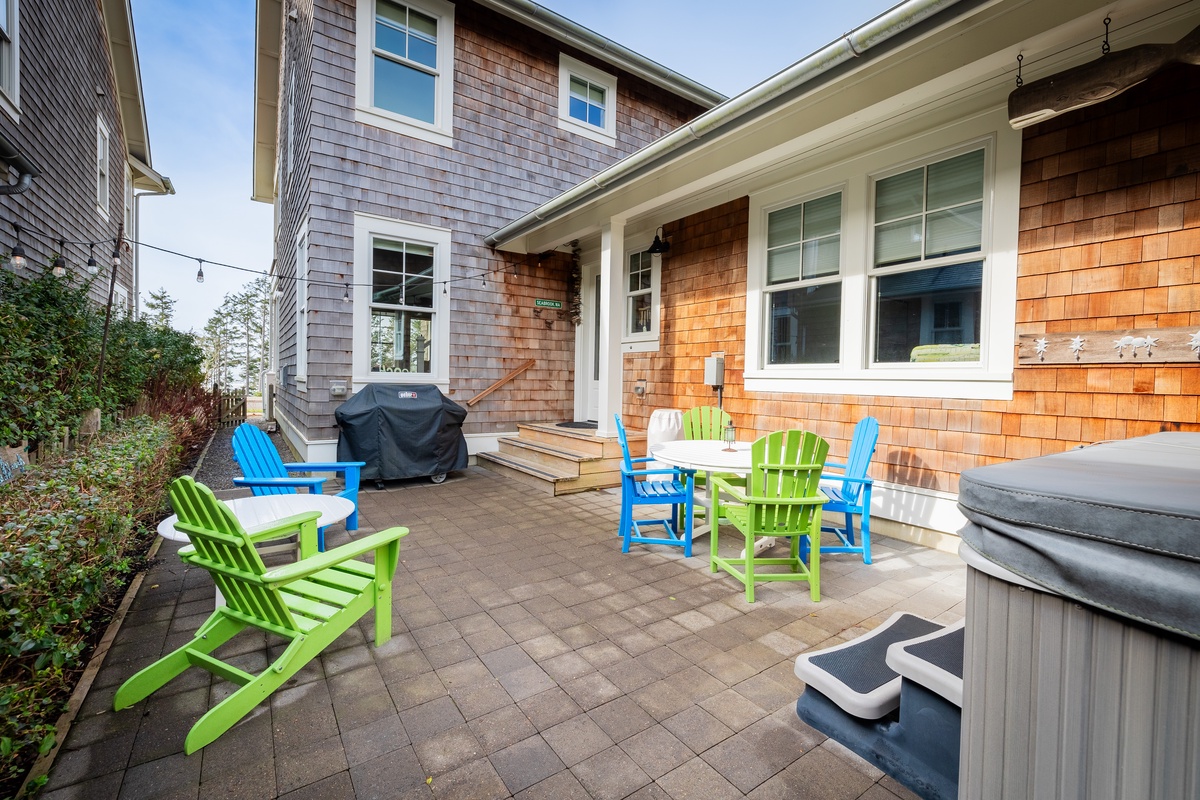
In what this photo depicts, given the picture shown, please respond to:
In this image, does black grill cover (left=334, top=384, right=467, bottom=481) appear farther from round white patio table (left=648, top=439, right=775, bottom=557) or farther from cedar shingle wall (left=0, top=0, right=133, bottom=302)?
cedar shingle wall (left=0, top=0, right=133, bottom=302)

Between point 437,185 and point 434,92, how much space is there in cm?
115

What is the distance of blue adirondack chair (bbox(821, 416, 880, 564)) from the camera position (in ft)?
11.3

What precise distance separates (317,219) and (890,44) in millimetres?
5638

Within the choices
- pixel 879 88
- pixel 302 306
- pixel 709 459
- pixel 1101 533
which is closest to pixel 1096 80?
pixel 879 88

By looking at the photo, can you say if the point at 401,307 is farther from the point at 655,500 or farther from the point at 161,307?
the point at 161,307

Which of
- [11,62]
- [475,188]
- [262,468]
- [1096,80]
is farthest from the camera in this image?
[475,188]

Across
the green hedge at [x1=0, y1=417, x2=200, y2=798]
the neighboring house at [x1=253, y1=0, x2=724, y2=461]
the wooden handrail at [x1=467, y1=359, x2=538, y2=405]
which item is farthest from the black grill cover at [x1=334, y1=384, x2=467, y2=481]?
the green hedge at [x1=0, y1=417, x2=200, y2=798]

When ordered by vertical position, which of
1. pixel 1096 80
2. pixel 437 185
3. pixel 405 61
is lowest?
pixel 1096 80

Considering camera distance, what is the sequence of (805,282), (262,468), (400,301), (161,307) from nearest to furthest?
1. (262,468)
2. (805,282)
3. (400,301)
4. (161,307)

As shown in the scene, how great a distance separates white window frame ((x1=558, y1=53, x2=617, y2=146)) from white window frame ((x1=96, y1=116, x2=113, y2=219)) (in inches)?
269

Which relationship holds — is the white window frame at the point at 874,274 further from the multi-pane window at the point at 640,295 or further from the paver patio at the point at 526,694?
the multi-pane window at the point at 640,295

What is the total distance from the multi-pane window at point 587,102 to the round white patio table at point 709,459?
6.09m

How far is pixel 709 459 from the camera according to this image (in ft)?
11.4

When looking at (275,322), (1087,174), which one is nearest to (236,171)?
(275,322)
